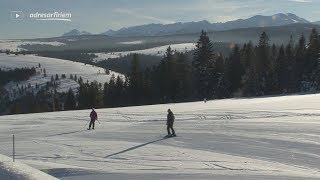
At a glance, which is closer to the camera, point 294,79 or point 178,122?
point 178,122

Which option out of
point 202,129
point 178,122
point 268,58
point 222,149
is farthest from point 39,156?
point 268,58

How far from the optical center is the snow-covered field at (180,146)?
55.2ft

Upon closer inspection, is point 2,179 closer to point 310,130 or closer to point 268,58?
point 310,130

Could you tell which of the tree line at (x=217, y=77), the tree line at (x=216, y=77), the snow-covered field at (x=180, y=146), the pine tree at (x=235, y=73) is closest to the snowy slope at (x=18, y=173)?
the snow-covered field at (x=180, y=146)

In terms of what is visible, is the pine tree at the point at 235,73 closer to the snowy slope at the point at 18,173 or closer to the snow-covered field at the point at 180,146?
the snow-covered field at the point at 180,146

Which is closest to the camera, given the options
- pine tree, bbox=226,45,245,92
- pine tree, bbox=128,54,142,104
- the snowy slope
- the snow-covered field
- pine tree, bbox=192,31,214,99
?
the snowy slope

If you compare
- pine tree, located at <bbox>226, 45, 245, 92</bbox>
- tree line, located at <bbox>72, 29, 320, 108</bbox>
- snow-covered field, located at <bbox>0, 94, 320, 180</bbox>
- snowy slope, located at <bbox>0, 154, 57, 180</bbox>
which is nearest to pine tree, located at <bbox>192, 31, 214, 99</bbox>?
tree line, located at <bbox>72, 29, 320, 108</bbox>

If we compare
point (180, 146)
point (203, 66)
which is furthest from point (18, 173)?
point (203, 66)

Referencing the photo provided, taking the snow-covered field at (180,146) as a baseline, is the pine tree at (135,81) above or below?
above

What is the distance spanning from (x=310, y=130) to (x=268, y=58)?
62.4 metres

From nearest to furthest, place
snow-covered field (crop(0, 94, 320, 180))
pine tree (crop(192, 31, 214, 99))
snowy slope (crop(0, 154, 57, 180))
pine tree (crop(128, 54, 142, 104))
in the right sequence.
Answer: snowy slope (crop(0, 154, 57, 180)) < snow-covered field (crop(0, 94, 320, 180)) < pine tree (crop(192, 31, 214, 99)) < pine tree (crop(128, 54, 142, 104))

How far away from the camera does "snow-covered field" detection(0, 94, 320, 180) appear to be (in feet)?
55.2

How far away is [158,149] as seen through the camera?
22.3m

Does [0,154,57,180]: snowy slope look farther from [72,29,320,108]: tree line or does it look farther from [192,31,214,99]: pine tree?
[192,31,214,99]: pine tree
